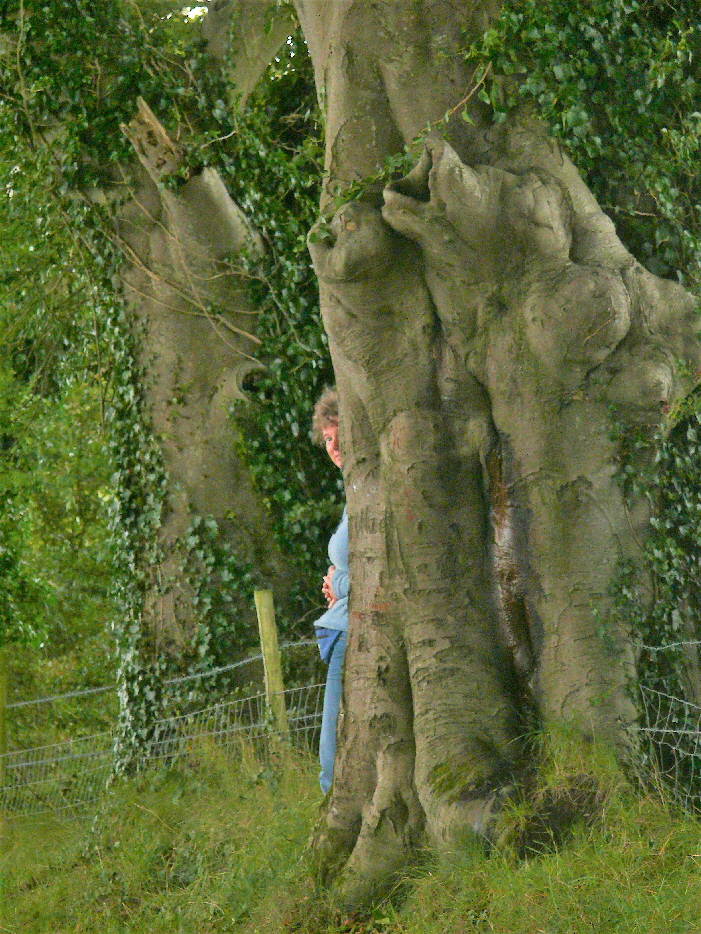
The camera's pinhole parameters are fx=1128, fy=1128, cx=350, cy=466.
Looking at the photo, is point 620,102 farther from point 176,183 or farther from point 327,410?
point 176,183

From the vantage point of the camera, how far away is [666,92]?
227 inches

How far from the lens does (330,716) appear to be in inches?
246

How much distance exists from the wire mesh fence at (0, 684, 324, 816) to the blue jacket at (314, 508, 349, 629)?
1023mm

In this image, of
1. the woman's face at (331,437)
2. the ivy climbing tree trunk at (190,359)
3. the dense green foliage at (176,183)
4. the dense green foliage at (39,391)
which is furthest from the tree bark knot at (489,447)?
the dense green foliage at (39,391)

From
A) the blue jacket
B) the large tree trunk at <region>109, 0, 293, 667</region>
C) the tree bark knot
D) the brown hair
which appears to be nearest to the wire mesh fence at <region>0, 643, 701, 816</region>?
the tree bark knot

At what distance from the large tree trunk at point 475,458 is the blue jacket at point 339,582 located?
547 mm

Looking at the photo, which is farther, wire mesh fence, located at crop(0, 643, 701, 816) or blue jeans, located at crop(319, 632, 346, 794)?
blue jeans, located at crop(319, 632, 346, 794)

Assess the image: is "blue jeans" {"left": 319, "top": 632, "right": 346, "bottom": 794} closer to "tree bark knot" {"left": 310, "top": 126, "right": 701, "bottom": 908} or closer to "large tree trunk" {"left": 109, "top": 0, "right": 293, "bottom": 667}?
"tree bark knot" {"left": 310, "top": 126, "right": 701, "bottom": 908}

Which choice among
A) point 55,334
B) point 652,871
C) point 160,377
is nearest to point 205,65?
point 160,377

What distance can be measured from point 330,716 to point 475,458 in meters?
1.80

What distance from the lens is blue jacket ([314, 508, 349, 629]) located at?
6211 mm

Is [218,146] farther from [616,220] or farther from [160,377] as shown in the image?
[616,220]

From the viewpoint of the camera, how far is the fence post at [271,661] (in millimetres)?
7160

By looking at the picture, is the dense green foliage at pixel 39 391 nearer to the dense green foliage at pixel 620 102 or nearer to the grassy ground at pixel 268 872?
the grassy ground at pixel 268 872
